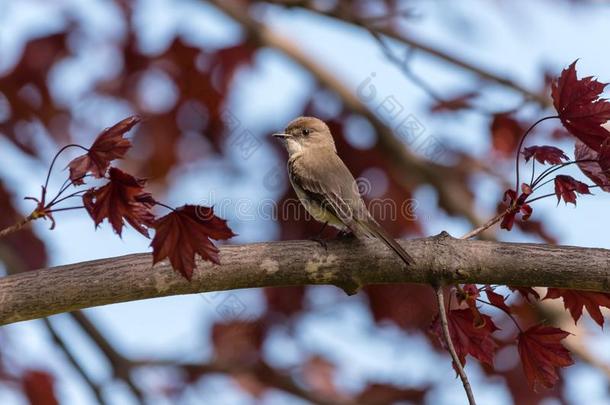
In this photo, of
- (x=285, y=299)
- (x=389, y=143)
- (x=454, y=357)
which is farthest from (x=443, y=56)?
(x=454, y=357)

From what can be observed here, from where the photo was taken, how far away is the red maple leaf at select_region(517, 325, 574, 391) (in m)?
3.44

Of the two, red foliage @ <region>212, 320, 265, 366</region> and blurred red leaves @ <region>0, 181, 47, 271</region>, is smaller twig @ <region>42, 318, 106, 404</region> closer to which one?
blurred red leaves @ <region>0, 181, 47, 271</region>

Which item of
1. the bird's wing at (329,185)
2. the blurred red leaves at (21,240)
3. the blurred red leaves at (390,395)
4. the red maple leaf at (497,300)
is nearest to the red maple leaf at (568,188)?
the red maple leaf at (497,300)

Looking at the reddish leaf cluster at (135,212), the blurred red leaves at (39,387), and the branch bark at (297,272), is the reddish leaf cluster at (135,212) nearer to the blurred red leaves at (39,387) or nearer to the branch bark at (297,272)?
the branch bark at (297,272)

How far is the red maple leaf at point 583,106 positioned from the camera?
Answer: 3.44 m

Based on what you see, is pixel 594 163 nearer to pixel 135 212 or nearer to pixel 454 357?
pixel 454 357

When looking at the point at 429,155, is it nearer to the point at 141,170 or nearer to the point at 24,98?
the point at 141,170

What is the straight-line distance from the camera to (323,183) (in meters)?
5.05

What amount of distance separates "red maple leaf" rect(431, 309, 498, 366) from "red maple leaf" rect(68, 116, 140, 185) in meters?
1.52

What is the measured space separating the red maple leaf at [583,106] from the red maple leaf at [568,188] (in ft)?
0.80

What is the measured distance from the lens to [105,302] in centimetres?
345

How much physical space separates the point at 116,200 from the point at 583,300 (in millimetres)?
2111

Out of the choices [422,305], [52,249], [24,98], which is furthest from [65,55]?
[422,305]

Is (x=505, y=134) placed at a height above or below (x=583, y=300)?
above
